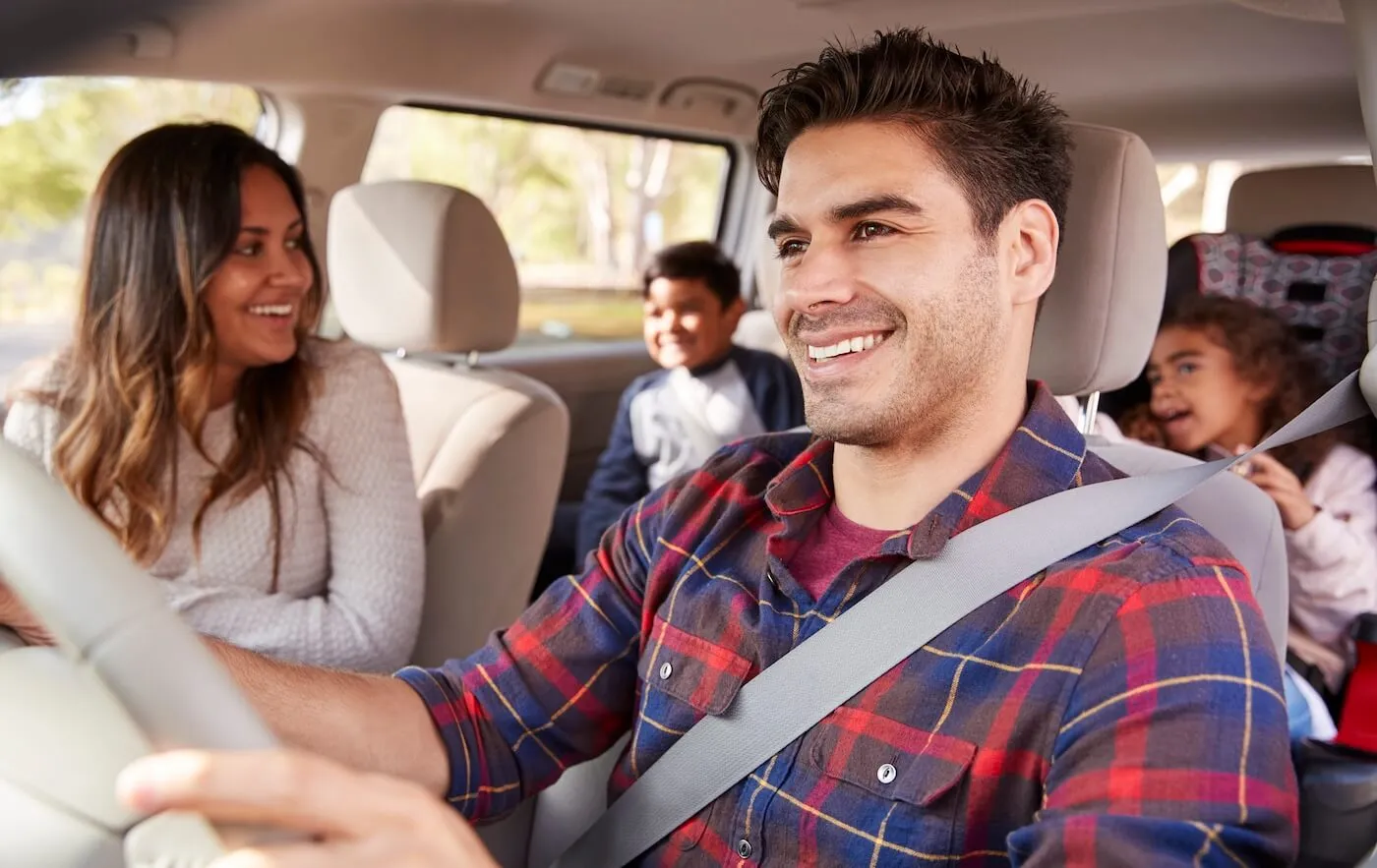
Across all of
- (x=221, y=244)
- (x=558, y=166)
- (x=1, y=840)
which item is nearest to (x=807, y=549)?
(x=1, y=840)

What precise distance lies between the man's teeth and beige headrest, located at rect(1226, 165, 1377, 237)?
1877mm

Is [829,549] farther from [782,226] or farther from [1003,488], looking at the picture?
[782,226]

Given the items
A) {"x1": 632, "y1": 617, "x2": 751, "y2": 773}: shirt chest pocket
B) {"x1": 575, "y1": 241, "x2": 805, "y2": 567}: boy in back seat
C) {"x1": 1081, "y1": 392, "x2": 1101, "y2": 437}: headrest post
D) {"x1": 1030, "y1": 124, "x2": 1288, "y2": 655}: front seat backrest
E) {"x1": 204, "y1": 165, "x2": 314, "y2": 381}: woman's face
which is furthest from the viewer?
{"x1": 575, "y1": 241, "x2": 805, "y2": 567}: boy in back seat

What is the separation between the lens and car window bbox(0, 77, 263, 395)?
2.08 m

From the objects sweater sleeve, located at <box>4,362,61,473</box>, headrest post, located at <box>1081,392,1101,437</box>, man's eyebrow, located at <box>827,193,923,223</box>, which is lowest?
sweater sleeve, located at <box>4,362,61,473</box>

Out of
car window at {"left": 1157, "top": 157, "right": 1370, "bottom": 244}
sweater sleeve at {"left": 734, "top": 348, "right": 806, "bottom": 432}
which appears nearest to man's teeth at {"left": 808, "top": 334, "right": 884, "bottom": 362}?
car window at {"left": 1157, "top": 157, "right": 1370, "bottom": 244}

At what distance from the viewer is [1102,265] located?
61.6 inches

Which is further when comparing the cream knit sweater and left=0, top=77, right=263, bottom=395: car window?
left=0, top=77, right=263, bottom=395: car window

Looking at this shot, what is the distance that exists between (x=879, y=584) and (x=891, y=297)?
0.30m

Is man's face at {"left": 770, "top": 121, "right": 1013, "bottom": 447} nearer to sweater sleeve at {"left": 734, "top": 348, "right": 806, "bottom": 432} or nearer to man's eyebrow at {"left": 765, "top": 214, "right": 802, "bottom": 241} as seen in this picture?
man's eyebrow at {"left": 765, "top": 214, "right": 802, "bottom": 241}

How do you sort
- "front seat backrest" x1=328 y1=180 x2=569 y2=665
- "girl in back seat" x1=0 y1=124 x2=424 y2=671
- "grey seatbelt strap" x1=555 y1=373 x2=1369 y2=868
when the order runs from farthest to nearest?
"front seat backrest" x1=328 y1=180 x2=569 y2=665
"girl in back seat" x1=0 y1=124 x2=424 y2=671
"grey seatbelt strap" x1=555 y1=373 x2=1369 y2=868

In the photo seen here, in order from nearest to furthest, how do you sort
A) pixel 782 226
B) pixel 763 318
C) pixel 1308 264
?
1. pixel 782 226
2. pixel 1308 264
3. pixel 763 318

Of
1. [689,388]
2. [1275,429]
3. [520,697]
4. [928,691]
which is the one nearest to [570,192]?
[689,388]

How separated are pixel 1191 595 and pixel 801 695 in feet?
1.26
